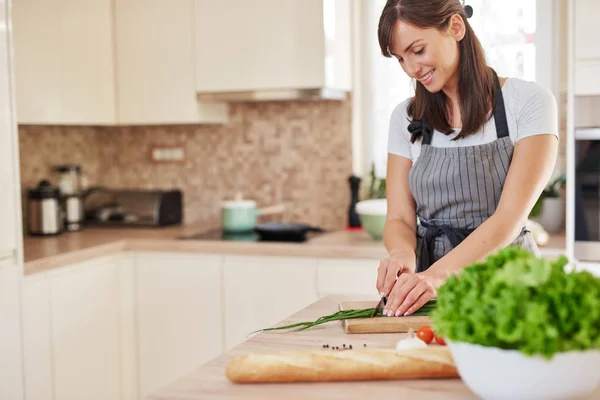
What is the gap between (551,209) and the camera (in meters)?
3.38

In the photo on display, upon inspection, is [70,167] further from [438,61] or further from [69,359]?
[438,61]

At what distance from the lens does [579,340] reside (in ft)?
3.44

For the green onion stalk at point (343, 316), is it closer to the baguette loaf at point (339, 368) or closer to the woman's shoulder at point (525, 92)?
the baguette loaf at point (339, 368)

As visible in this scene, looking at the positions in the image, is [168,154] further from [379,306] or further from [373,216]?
[379,306]

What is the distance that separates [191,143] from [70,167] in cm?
65

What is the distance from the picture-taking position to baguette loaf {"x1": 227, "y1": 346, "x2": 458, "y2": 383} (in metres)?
1.34

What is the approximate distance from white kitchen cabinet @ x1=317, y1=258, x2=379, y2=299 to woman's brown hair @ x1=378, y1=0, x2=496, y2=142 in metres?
1.16

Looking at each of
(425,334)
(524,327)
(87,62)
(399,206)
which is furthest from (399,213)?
(87,62)

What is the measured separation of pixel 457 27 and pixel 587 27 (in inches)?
46.1

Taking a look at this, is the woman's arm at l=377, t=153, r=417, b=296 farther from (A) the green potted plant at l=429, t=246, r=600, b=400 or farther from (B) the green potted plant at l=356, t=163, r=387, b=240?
(B) the green potted plant at l=356, t=163, r=387, b=240

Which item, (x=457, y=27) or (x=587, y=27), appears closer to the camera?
(x=457, y=27)

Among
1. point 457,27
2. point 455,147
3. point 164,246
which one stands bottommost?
point 164,246

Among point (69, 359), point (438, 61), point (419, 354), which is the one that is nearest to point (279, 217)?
point (69, 359)

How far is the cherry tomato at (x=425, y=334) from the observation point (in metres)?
1.51
